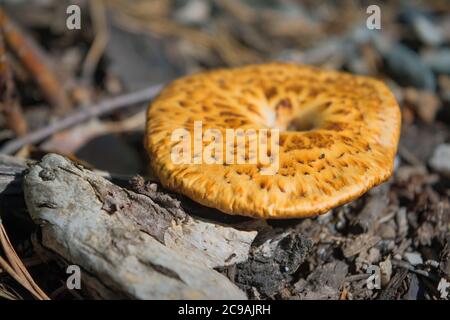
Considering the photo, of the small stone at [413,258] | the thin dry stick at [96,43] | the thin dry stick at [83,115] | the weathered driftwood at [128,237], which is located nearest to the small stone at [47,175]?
the weathered driftwood at [128,237]

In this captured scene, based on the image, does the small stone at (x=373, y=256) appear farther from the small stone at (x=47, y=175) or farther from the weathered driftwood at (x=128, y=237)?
the small stone at (x=47, y=175)

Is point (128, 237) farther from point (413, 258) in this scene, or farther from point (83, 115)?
point (83, 115)

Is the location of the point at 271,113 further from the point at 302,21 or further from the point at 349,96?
the point at 302,21

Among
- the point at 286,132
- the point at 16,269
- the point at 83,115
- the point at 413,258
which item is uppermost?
the point at 286,132

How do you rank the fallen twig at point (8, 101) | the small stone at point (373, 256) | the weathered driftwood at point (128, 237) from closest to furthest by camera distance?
the weathered driftwood at point (128, 237) → the small stone at point (373, 256) → the fallen twig at point (8, 101)

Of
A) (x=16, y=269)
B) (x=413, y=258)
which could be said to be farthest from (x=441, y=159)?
(x=16, y=269)

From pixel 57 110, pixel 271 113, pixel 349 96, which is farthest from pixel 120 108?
pixel 349 96

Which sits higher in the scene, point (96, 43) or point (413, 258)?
point (96, 43)
